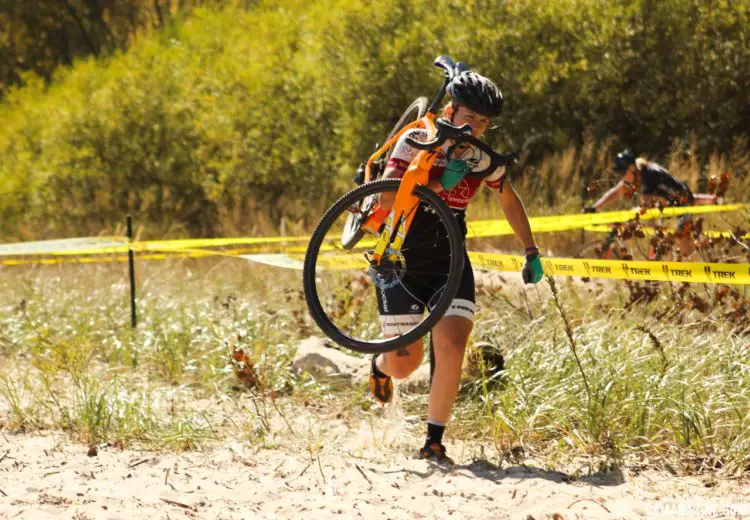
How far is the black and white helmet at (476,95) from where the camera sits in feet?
17.1

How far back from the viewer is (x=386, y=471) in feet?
17.9

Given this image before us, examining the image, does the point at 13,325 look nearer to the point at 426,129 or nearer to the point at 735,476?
the point at 426,129

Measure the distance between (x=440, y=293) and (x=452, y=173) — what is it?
23.8 inches

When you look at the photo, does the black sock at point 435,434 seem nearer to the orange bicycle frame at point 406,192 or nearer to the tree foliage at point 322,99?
the orange bicycle frame at point 406,192

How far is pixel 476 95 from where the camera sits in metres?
5.22

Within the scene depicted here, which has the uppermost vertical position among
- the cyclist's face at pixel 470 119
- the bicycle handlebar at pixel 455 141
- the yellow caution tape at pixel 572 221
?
the cyclist's face at pixel 470 119

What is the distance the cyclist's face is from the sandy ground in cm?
157

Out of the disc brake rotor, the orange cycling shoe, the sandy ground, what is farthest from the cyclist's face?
the sandy ground

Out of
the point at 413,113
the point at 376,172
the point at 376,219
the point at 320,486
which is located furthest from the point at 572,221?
the point at 320,486

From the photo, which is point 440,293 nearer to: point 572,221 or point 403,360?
point 403,360

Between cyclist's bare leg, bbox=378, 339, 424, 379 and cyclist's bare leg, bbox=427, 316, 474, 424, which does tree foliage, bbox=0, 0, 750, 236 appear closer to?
cyclist's bare leg, bbox=378, 339, 424, 379

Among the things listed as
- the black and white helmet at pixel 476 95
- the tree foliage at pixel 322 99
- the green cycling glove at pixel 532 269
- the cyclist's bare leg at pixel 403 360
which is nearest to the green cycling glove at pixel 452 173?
the black and white helmet at pixel 476 95

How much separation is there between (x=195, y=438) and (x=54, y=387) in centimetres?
192

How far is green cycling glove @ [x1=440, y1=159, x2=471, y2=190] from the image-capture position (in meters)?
5.25
